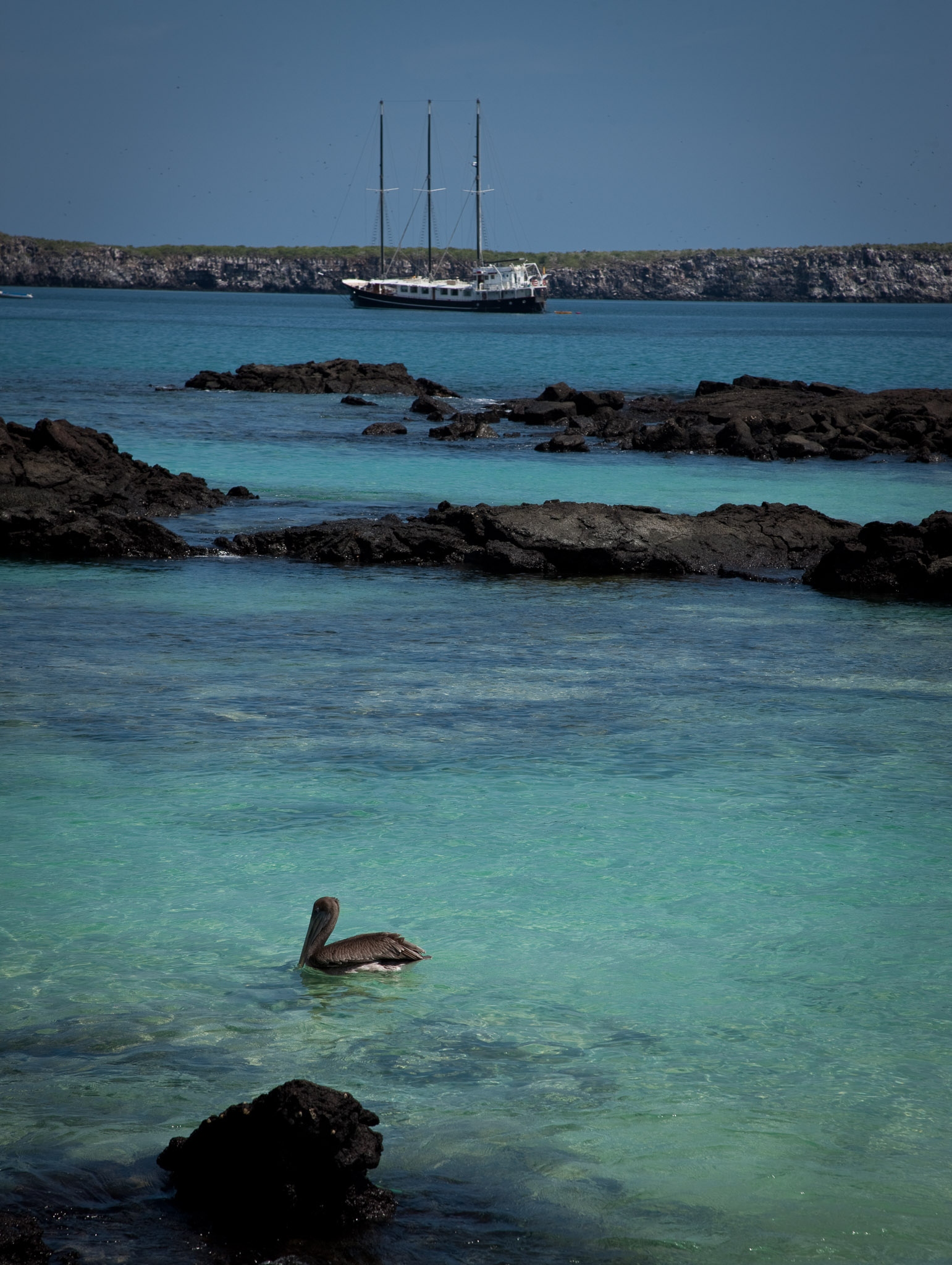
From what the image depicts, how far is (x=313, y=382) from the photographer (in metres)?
40.8

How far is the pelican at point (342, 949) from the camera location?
16.5 ft

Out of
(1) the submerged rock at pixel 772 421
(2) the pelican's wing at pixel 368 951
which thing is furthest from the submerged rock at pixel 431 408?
(2) the pelican's wing at pixel 368 951

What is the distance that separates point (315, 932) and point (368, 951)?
Result: 0.72 feet

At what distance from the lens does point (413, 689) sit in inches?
379

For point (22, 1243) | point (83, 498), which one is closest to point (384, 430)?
point (83, 498)

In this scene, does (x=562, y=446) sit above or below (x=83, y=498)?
above

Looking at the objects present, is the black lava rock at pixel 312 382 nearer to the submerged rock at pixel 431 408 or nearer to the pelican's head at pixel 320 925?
the submerged rock at pixel 431 408

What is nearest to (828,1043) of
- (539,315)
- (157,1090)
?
(157,1090)

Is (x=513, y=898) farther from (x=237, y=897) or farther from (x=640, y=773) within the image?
(x=640, y=773)

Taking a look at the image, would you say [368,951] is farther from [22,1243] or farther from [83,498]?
[83,498]

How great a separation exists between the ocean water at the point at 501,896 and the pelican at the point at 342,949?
3.6 inches

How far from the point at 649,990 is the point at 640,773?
274 cm

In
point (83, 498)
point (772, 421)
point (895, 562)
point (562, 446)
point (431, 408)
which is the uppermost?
point (431, 408)

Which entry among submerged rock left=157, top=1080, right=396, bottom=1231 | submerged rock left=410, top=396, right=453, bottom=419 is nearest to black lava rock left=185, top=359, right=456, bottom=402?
submerged rock left=410, top=396, right=453, bottom=419
